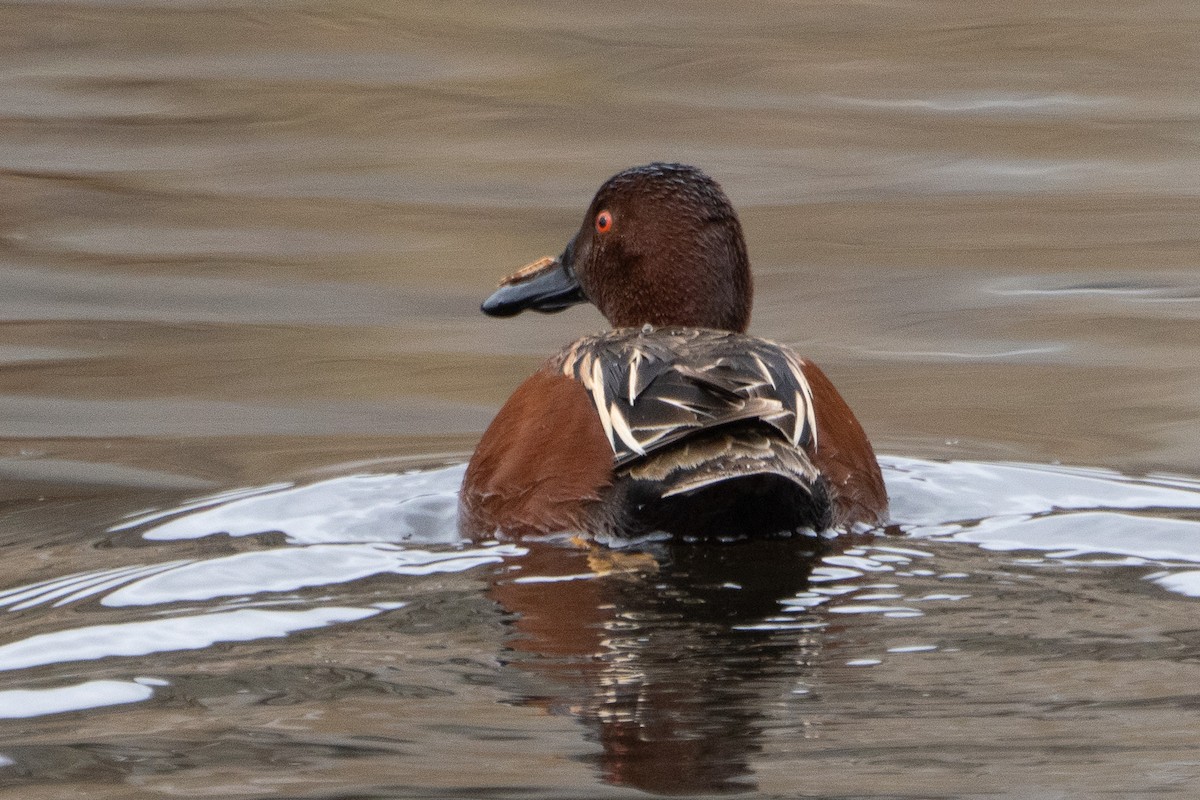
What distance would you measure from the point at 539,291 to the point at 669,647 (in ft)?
9.31

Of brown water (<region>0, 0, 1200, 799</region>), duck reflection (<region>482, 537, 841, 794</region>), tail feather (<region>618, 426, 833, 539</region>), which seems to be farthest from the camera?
tail feather (<region>618, 426, 833, 539</region>)

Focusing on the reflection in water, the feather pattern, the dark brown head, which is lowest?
the reflection in water

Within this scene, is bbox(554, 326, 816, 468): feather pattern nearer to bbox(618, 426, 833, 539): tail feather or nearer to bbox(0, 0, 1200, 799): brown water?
bbox(618, 426, 833, 539): tail feather

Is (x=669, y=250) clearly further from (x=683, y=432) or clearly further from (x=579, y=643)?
(x=579, y=643)

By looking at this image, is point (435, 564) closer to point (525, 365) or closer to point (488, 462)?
point (488, 462)

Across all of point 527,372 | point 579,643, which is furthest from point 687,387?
point 527,372

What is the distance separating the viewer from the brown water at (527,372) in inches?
156

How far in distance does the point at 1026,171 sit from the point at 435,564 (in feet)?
22.1

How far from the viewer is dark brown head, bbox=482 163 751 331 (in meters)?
6.41

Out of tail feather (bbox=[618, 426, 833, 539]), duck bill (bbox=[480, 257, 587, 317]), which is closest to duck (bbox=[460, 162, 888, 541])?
tail feather (bbox=[618, 426, 833, 539])

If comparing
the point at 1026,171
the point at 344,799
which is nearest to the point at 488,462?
the point at 344,799

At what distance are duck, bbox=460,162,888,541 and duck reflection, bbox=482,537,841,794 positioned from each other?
11cm

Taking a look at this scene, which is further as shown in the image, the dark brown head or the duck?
the dark brown head

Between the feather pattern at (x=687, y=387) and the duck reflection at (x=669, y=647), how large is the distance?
1.02 ft
